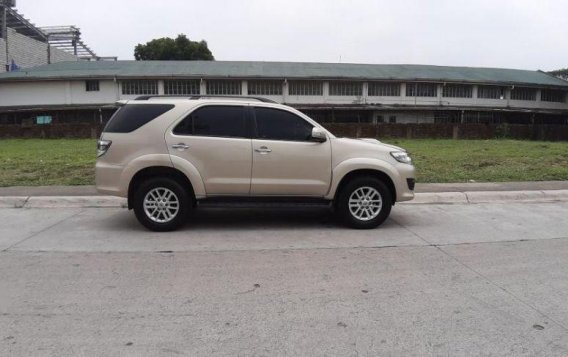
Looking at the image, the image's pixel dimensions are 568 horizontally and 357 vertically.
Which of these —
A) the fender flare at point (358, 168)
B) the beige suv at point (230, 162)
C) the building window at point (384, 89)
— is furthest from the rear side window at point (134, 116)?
the building window at point (384, 89)

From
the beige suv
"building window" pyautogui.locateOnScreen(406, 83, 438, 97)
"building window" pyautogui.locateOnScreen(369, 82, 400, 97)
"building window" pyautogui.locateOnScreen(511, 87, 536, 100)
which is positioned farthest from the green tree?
the beige suv

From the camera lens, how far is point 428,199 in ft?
32.3

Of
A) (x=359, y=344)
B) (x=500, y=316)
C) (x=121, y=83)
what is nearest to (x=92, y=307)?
(x=359, y=344)

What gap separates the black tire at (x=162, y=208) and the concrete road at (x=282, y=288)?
0.62 feet

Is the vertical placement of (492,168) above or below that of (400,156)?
below

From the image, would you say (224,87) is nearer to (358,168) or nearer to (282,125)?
(282,125)

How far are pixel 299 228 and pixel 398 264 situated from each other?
7.05ft

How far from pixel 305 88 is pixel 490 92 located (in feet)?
59.0

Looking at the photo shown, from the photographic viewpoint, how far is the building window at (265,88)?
42.6 m

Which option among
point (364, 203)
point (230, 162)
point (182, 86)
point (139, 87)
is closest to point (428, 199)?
point (364, 203)

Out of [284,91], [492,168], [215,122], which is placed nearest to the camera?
[215,122]

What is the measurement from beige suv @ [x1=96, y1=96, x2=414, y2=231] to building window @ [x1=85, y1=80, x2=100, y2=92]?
122 feet

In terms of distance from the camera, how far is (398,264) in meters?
5.75

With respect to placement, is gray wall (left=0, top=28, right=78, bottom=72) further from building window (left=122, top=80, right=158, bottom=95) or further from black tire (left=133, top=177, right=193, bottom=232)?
black tire (left=133, top=177, right=193, bottom=232)
